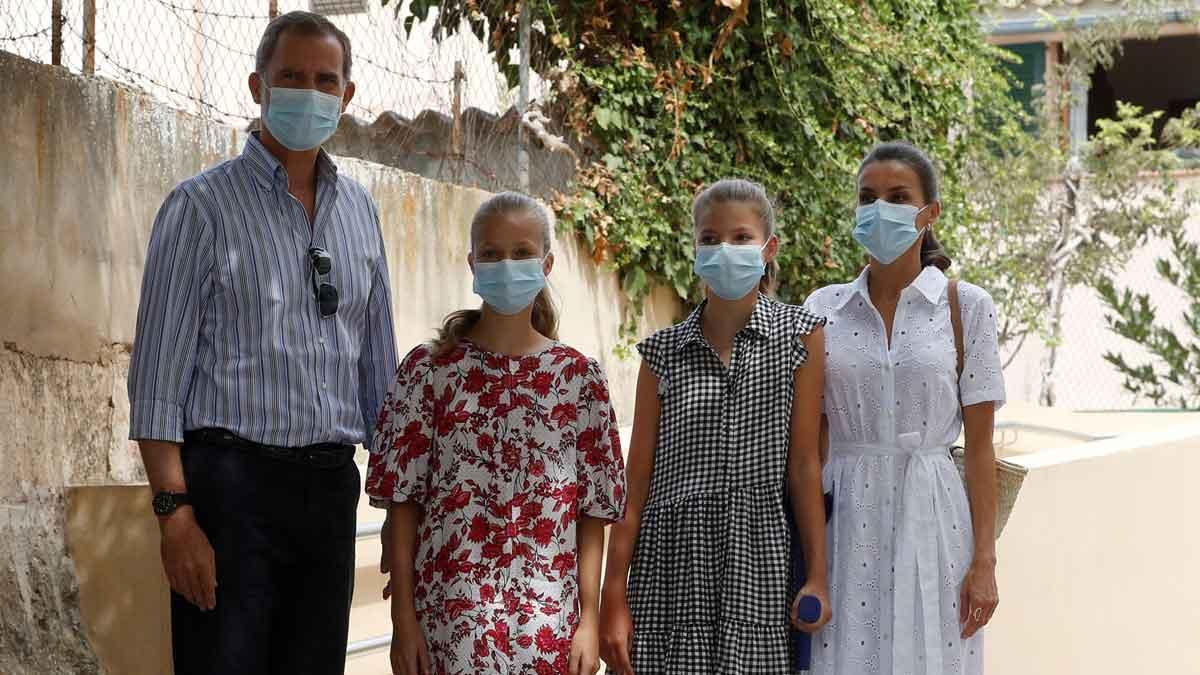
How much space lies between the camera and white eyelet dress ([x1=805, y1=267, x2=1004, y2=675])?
3.17m

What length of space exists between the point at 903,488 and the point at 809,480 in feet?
0.84

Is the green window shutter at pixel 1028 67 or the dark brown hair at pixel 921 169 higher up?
the green window shutter at pixel 1028 67

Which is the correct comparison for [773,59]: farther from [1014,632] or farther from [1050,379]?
[1050,379]

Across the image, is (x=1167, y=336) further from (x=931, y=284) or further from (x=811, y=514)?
(x=811, y=514)

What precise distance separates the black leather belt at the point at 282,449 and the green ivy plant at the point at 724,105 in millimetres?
3508

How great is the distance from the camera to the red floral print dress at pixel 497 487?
2820 mm

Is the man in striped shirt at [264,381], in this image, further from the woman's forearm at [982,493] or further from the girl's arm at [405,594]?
the woman's forearm at [982,493]

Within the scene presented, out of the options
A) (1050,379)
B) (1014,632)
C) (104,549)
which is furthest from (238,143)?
(1050,379)

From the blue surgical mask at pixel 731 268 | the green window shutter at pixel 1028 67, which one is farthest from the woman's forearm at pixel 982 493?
the green window shutter at pixel 1028 67

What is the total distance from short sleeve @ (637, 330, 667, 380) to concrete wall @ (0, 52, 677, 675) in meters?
1.26

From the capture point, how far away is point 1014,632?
5.09m

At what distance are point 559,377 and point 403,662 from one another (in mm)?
652

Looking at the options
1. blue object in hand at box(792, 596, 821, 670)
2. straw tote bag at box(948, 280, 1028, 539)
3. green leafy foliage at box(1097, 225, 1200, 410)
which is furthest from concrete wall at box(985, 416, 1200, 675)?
green leafy foliage at box(1097, 225, 1200, 410)

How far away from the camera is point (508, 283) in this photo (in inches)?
117
